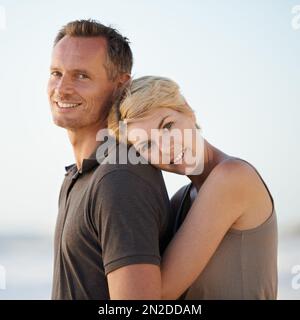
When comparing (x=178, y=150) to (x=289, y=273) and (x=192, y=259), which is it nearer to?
(x=192, y=259)

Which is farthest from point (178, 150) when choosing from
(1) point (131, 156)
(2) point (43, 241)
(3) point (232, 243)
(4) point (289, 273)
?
(2) point (43, 241)

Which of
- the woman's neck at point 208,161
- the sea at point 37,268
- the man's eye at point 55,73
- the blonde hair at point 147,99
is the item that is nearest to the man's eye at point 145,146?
the blonde hair at point 147,99

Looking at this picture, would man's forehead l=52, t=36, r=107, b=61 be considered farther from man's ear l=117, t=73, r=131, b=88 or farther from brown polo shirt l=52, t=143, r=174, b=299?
brown polo shirt l=52, t=143, r=174, b=299

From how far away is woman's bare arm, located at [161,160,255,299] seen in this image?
2.50 metres

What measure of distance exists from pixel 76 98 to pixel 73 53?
20cm

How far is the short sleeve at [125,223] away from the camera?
2.36m

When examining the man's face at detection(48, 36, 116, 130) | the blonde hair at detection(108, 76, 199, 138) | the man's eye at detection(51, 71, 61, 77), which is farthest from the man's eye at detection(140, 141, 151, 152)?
the man's eye at detection(51, 71, 61, 77)

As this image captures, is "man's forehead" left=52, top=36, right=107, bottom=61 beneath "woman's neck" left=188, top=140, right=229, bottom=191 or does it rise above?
above

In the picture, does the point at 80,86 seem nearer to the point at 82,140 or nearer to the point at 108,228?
the point at 82,140

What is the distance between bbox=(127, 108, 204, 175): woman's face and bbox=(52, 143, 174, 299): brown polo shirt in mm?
99

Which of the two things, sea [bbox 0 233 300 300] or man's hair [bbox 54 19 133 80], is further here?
sea [bbox 0 233 300 300]

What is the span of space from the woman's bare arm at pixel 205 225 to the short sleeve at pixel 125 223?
0.39 feet
